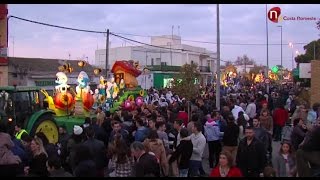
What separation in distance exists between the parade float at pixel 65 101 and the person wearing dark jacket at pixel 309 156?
22.0 ft

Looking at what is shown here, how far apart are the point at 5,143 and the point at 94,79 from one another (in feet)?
124

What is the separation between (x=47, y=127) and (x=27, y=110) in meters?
0.87

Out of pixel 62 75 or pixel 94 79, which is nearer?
pixel 62 75

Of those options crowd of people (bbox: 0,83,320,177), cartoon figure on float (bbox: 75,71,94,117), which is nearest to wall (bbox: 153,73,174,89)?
cartoon figure on float (bbox: 75,71,94,117)

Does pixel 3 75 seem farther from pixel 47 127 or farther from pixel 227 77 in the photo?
pixel 227 77

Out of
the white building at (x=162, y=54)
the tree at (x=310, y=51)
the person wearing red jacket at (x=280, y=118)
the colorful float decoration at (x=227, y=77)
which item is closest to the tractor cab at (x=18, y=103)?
the person wearing red jacket at (x=280, y=118)

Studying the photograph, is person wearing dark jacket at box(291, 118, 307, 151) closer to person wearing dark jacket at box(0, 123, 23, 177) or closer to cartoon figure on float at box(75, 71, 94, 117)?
person wearing dark jacket at box(0, 123, 23, 177)

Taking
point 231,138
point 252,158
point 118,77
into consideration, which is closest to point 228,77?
point 118,77

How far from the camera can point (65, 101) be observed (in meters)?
19.4

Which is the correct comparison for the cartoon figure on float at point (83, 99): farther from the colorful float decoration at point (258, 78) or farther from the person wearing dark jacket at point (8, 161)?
the colorful float decoration at point (258, 78)

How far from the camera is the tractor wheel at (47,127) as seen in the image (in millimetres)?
13559

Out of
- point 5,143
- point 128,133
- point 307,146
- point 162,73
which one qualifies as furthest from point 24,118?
point 162,73
